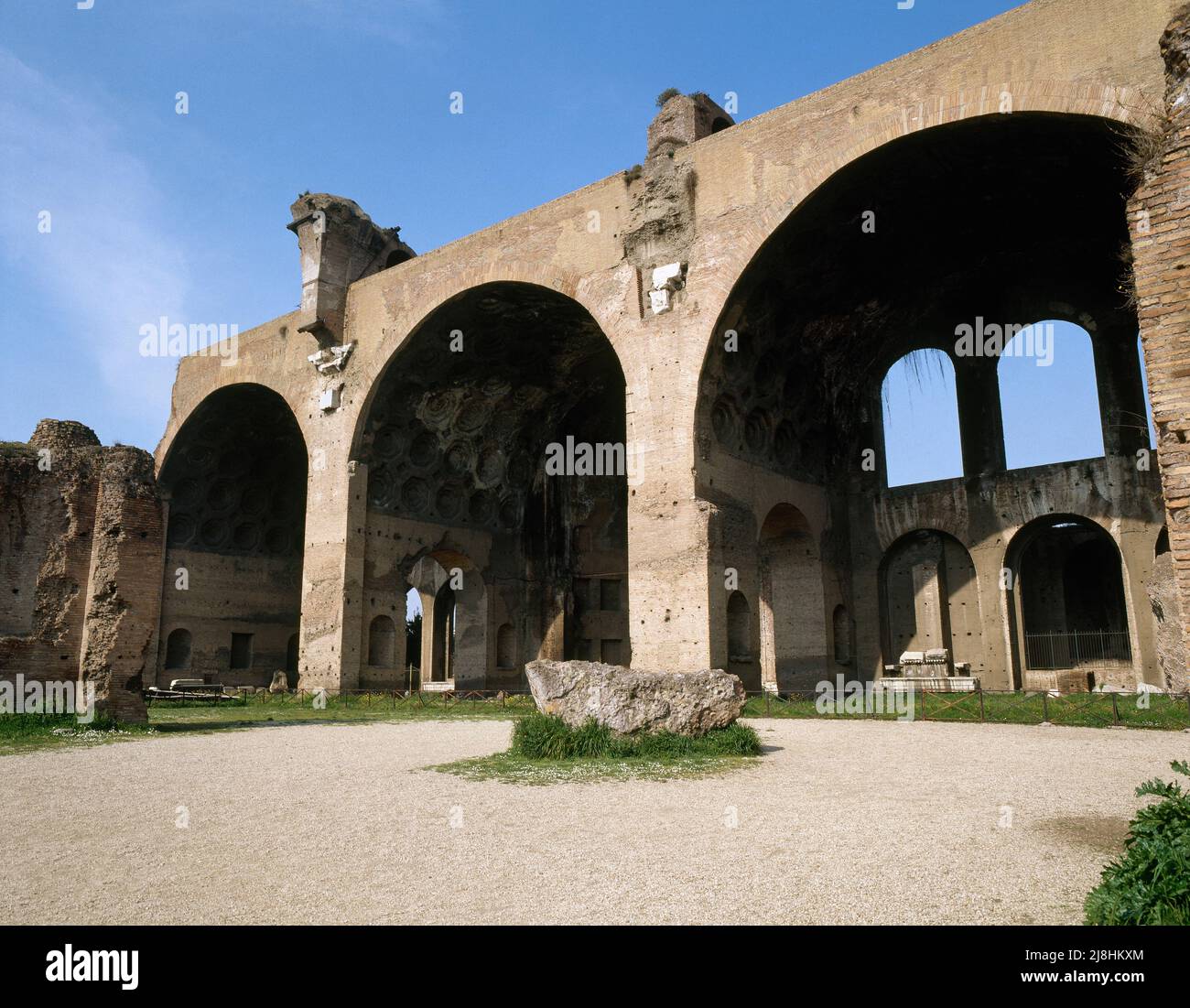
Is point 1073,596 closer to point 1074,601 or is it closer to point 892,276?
point 1074,601

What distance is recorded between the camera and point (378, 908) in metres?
3.56

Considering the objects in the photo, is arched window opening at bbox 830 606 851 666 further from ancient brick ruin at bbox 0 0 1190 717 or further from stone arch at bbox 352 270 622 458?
stone arch at bbox 352 270 622 458

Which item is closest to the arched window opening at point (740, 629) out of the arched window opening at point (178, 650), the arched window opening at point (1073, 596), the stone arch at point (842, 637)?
the stone arch at point (842, 637)

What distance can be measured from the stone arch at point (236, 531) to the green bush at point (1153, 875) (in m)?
23.1

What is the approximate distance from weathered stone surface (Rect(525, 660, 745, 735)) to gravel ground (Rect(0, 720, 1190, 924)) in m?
0.71

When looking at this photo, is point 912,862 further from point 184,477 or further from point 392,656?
point 184,477

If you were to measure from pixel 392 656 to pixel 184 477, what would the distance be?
9.28 meters

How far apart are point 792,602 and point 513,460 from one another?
26.9 ft

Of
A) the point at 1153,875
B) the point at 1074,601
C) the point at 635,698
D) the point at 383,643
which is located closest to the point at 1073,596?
the point at 1074,601

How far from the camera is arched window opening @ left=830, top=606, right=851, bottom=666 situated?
19.8 meters

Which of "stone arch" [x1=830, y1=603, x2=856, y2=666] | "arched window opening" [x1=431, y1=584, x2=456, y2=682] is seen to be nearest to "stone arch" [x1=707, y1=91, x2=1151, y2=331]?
"stone arch" [x1=830, y1=603, x2=856, y2=666]

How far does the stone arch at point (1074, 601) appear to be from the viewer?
24484 millimetres

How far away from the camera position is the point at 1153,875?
315 cm
